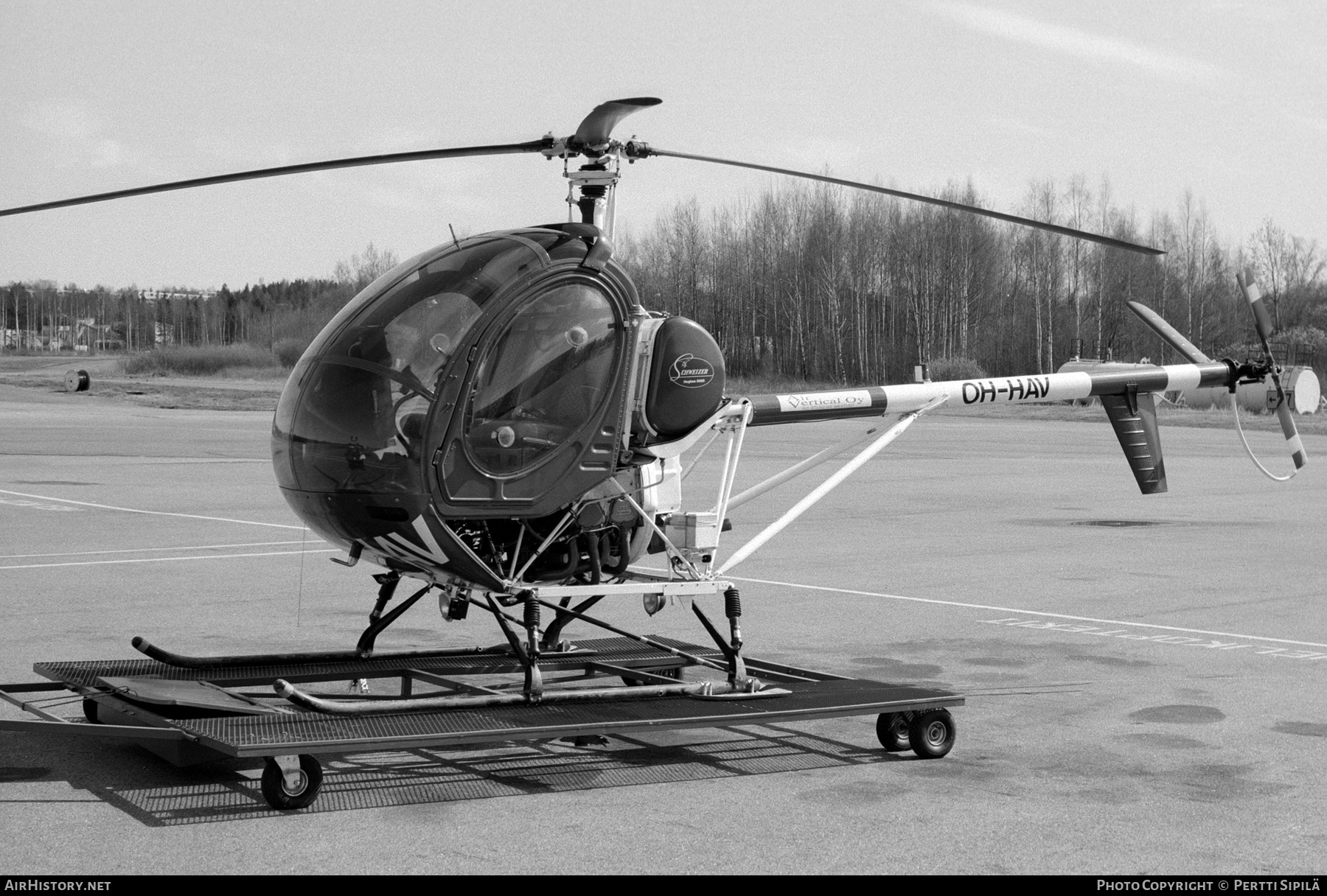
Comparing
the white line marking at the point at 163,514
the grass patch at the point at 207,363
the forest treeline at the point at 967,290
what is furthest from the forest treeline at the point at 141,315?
the white line marking at the point at 163,514

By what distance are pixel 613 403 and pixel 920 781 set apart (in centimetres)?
233

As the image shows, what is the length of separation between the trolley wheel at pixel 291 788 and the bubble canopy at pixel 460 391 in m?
1.26

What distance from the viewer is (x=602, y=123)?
6688 mm

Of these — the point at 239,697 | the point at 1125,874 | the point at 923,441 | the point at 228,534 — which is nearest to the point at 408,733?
the point at 239,697

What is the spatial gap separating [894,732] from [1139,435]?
3.49 m

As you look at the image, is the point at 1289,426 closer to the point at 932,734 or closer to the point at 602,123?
the point at 932,734

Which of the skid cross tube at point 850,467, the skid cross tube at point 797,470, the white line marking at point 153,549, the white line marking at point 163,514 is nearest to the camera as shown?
the skid cross tube at point 850,467

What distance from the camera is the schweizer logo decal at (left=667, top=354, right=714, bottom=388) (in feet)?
23.8

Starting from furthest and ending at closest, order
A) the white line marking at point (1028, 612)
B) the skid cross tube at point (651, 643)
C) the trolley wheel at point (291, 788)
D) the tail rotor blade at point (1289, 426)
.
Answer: the white line marking at point (1028, 612), the tail rotor blade at point (1289, 426), the skid cross tube at point (651, 643), the trolley wheel at point (291, 788)

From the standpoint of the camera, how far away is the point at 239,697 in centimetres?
691

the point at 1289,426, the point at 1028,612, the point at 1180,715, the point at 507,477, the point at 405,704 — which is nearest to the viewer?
the point at 405,704

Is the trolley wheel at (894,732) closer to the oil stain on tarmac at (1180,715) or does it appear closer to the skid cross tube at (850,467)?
the skid cross tube at (850,467)

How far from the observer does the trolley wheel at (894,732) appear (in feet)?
23.3

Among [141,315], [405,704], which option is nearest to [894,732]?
[405,704]
